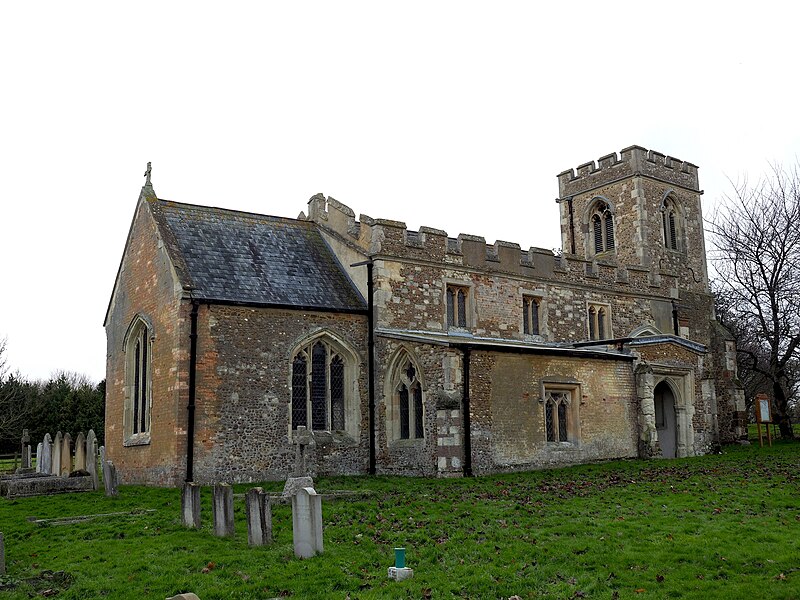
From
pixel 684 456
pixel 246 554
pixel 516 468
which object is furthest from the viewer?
pixel 684 456

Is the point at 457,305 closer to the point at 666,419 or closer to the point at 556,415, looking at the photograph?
the point at 556,415

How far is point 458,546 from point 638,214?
81.5ft

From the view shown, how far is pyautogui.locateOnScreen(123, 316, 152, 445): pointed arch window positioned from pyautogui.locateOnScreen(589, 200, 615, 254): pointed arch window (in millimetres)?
20610

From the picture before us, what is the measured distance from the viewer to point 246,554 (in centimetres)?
1160

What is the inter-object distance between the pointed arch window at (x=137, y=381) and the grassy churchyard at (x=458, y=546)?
199 inches

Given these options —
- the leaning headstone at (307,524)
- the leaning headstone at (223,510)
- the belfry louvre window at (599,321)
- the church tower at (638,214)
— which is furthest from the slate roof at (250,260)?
the church tower at (638,214)

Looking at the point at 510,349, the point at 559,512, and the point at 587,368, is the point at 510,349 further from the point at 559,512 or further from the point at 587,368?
the point at 559,512

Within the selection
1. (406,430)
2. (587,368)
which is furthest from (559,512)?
(587,368)

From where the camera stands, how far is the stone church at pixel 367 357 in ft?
71.0

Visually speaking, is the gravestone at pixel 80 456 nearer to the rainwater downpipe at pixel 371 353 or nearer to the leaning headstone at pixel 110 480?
the leaning headstone at pixel 110 480

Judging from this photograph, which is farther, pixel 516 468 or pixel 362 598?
pixel 516 468

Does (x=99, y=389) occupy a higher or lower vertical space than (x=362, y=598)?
higher

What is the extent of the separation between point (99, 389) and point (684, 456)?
37.3 m

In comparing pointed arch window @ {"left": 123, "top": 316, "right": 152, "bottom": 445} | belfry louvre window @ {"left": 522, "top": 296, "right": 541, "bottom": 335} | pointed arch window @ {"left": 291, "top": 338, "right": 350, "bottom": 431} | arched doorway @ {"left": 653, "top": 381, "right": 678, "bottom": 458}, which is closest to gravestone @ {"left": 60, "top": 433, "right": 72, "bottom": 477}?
pointed arch window @ {"left": 123, "top": 316, "right": 152, "bottom": 445}
